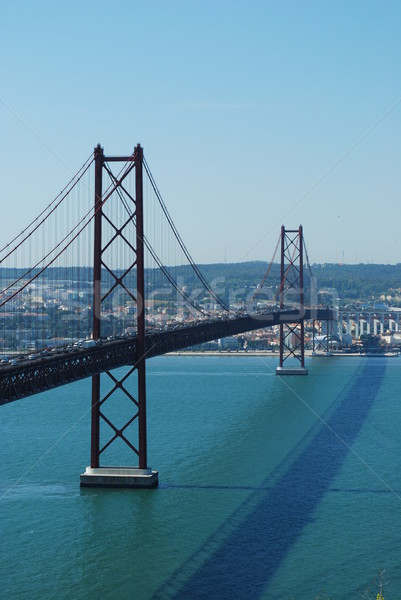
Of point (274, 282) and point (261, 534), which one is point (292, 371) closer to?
point (261, 534)

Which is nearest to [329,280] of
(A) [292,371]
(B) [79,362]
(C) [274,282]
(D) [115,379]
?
(C) [274,282]

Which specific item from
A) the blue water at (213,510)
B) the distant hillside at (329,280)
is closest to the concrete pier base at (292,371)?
the blue water at (213,510)

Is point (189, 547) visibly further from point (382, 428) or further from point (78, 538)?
point (382, 428)

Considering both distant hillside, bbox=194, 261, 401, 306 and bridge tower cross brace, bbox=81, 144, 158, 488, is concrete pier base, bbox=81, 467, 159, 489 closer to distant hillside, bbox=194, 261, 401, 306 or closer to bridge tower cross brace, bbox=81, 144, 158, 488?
bridge tower cross brace, bbox=81, 144, 158, 488

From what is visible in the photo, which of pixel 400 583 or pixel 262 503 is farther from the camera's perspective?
pixel 262 503

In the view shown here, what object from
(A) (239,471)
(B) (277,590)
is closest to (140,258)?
(A) (239,471)

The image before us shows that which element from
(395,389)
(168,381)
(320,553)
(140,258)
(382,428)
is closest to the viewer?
(320,553)

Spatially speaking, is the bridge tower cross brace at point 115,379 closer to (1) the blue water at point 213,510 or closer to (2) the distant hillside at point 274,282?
(1) the blue water at point 213,510
